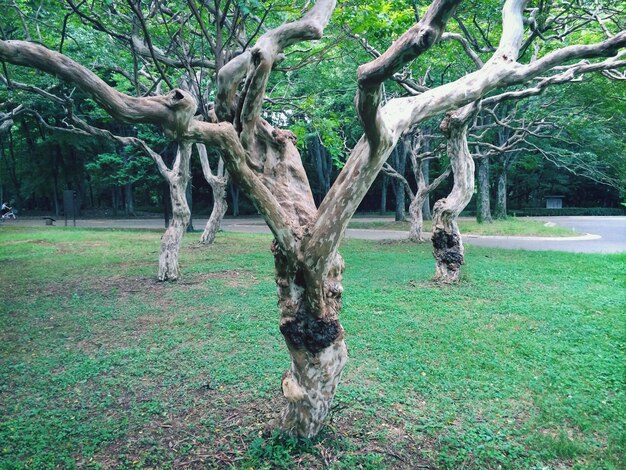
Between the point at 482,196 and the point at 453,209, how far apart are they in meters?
14.4

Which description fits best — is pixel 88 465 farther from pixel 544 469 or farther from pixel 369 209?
Result: pixel 369 209

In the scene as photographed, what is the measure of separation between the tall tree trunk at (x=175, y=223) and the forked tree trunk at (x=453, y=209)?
474 centimetres

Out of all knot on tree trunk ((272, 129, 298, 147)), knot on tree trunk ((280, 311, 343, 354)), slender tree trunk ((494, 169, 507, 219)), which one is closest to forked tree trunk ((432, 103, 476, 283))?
knot on tree trunk ((272, 129, 298, 147))

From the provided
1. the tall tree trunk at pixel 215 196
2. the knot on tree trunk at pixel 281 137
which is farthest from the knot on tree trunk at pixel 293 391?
the tall tree trunk at pixel 215 196

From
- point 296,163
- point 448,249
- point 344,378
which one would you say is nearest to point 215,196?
point 448,249

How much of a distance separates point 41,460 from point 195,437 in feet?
3.13

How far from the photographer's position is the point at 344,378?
414 cm

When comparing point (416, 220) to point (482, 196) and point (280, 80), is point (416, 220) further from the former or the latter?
point (482, 196)

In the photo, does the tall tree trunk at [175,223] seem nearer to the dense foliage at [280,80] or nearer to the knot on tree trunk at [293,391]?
the dense foliage at [280,80]

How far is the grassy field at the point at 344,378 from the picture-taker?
301 centimetres

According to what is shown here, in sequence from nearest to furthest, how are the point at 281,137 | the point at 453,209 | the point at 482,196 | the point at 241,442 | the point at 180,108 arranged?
the point at 180,108 < the point at 241,442 < the point at 281,137 < the point at 453,209 < the point at 482,196

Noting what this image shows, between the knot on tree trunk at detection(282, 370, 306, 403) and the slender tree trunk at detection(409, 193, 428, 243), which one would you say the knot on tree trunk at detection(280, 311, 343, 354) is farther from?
the slender tree trunk at detection(409, 193, 428, 243)

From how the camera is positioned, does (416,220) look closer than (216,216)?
No

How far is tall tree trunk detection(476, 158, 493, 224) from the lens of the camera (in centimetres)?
2123
